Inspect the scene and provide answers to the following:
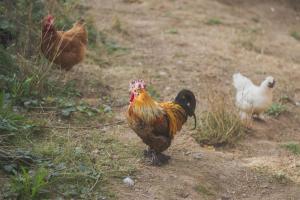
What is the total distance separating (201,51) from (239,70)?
0.83 meters

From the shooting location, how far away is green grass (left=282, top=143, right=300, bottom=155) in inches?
236

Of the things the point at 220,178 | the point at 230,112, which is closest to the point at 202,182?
the point at 220,178

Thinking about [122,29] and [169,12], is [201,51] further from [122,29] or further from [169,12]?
[169,12]

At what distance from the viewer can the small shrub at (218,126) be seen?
19.6 feet

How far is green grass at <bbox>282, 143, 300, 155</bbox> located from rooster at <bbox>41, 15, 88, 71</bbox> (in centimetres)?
287

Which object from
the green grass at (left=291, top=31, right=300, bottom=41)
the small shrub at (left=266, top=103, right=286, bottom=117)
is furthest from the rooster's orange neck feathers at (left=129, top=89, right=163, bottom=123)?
the green grass at (left=291, top=31, right=300, bottom=41)

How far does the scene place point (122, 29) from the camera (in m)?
9.58

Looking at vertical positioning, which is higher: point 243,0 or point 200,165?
point 243,0

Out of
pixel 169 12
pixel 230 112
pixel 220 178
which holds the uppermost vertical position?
pixel 169 12

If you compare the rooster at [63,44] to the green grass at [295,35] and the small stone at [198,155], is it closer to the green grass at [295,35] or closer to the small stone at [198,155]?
the small stone at [198,155]

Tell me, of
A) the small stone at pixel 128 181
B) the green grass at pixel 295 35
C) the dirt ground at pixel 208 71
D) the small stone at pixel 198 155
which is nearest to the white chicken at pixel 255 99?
the dirt ground at pixel 208 71

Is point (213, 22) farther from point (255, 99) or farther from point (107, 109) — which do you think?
point (107, 109)

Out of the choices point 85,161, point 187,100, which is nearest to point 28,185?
point 85,161

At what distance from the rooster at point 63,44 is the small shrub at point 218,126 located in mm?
1963
